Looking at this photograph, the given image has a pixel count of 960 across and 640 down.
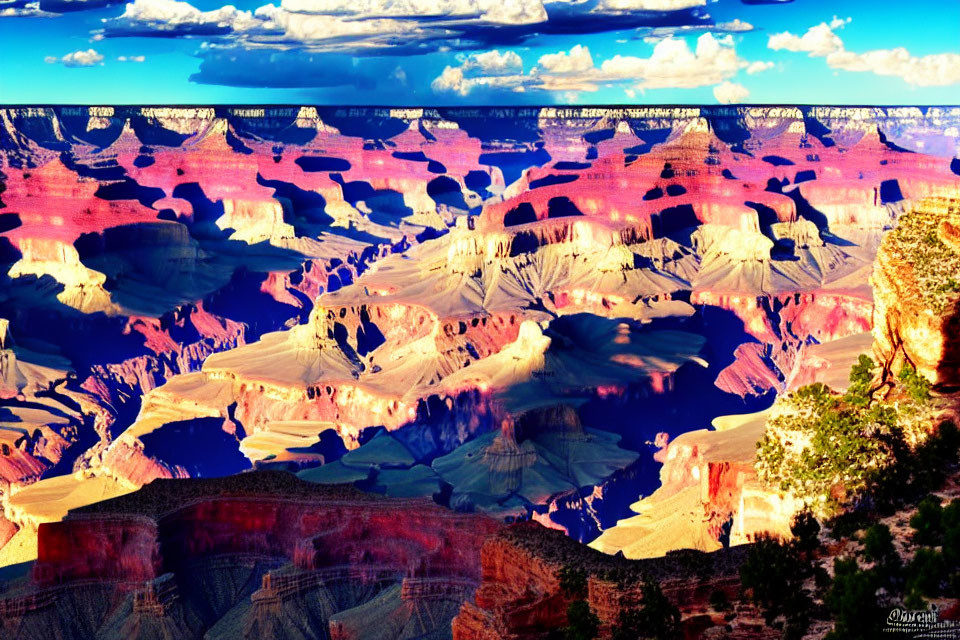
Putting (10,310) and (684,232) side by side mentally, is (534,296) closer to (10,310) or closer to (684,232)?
(684,232)

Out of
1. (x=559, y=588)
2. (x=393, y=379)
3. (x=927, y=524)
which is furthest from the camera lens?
(x=393, y=379)

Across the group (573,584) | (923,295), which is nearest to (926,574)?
(573,584)

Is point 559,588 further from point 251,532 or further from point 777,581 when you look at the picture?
point 251,532

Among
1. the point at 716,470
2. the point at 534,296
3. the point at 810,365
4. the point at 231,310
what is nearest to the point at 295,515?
the point at 716,470

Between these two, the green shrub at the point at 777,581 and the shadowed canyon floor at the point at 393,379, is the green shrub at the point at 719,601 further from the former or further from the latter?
the shadowed canyon floor at the point at 393,379

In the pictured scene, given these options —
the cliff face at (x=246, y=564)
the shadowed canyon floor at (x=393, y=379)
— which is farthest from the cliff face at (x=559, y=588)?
the cliff face at (x=246, y=564)

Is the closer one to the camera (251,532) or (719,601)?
(719,601)

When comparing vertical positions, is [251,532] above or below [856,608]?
below

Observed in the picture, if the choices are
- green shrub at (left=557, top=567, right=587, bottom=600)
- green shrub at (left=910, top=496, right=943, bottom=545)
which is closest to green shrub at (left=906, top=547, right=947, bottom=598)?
green shrub at (left=910, top=496, right=943, bottom=545)
